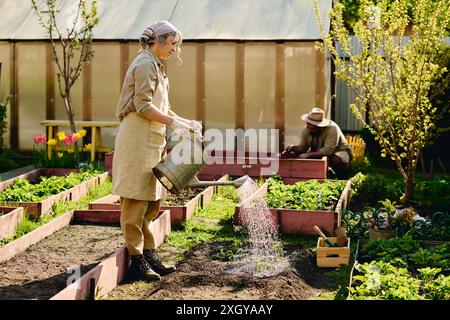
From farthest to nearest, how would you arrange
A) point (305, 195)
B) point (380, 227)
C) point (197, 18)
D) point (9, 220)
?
point (197, 18) → point (305, 195) → point (380, 227) → point (9, 220)

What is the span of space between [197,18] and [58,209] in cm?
569

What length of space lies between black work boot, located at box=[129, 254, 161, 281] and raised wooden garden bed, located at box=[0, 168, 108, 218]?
243 centimetres

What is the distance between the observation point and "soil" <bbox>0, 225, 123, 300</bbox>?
5797 mm

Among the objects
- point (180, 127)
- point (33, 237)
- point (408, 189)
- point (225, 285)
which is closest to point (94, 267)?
point (225, 285)

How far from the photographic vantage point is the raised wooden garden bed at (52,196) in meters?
8.16

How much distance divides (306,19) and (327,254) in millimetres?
6785

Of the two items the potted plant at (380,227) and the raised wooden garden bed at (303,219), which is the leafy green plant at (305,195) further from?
the potted plant at (380,227)

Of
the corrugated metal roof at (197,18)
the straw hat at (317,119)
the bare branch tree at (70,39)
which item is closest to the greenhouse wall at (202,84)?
the corrugated metal roof at (197,18)

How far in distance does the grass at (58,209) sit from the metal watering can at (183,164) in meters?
2.05

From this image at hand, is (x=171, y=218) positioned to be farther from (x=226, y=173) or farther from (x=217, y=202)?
(x=226, y=173)

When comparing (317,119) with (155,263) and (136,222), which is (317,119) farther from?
(136,222)

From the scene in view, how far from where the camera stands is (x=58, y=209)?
8.49m

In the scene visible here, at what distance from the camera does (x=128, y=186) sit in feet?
19.1
